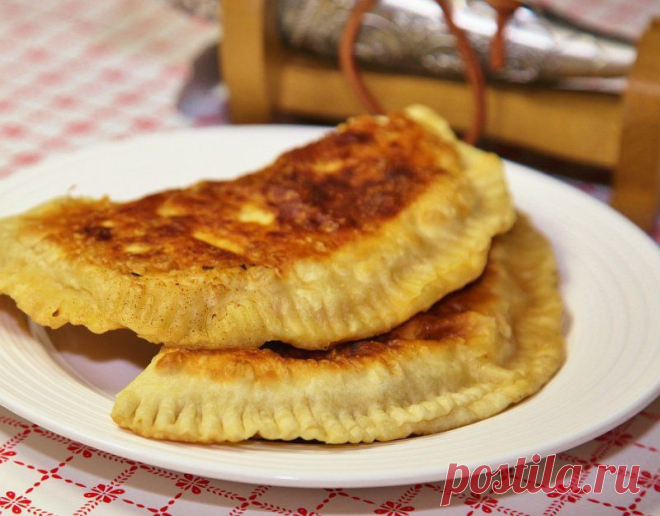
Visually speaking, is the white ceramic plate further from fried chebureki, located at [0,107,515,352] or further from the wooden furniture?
the wooden furniture

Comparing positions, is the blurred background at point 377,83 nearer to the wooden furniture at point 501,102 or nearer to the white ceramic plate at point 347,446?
the wooden furniture at point 501,102

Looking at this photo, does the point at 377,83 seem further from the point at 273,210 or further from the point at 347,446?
the point at 347,446

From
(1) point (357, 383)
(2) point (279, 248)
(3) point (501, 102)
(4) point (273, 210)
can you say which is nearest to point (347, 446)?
(1) point (357, 383)

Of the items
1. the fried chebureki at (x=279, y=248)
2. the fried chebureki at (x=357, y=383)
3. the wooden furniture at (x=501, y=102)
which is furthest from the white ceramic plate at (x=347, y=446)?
the wooden furniture at (x=501, y=102)

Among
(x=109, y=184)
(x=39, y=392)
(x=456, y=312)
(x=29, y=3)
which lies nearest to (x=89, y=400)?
(x=39, y=392)

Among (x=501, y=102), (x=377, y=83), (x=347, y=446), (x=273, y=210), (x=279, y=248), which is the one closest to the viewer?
(x=347, y=446)

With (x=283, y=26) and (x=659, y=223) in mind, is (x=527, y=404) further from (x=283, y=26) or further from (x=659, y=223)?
(x=283, y=26)
